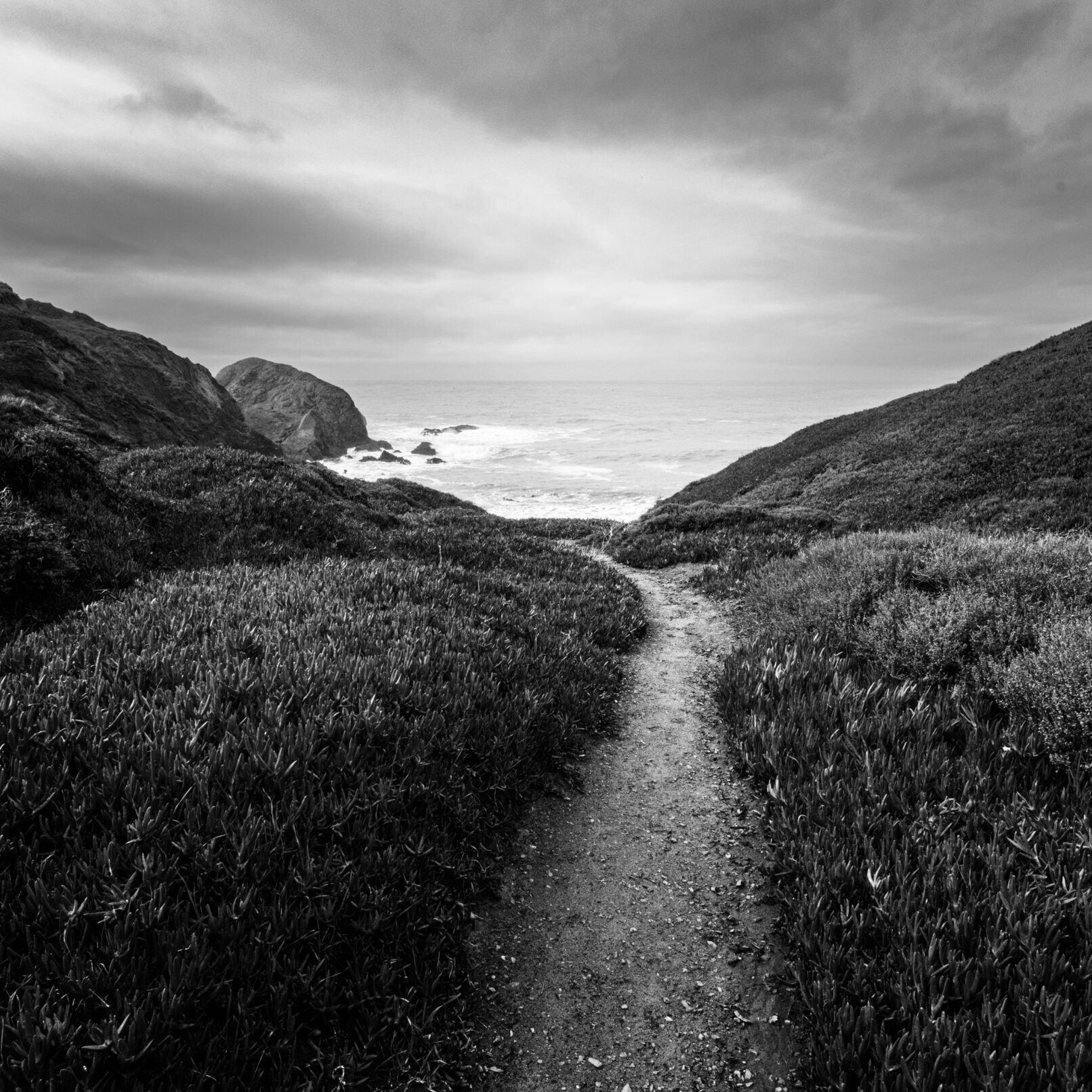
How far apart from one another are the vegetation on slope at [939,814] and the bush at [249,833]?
2.16 m

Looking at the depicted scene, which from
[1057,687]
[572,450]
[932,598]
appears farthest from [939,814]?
[572,450]

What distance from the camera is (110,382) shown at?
127ft

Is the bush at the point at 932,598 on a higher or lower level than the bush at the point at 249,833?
higher

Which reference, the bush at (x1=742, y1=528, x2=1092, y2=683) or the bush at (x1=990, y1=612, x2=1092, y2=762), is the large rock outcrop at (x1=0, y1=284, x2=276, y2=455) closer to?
the bush at (x1=742, y1=528, x2=1092, y2=683)

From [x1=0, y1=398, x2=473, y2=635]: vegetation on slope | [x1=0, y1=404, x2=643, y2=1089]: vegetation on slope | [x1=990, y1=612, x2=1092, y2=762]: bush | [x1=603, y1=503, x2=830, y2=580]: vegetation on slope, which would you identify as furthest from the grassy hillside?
[x1=0, y1=404, x2=643, y2=1089]: vegetation on slope

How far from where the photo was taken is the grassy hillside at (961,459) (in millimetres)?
20359

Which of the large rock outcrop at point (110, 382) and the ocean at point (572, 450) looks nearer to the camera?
the large rock outcrop at point (110, 382)

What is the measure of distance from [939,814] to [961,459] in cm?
2675

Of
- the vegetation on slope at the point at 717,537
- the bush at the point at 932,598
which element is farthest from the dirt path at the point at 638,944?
the vegetation on slope at the point at 717,537

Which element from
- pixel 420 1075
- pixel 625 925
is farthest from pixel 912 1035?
pixel 420 1075

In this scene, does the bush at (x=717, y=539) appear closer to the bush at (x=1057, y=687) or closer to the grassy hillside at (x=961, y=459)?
the grassy hillside at (x=961, y=459)

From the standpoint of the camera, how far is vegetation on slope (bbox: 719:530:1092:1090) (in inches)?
117

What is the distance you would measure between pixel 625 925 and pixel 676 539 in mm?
14589

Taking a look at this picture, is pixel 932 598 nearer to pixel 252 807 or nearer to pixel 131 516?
pixel 252 807
